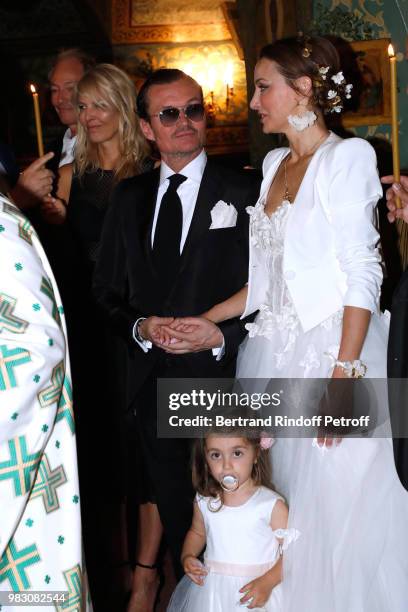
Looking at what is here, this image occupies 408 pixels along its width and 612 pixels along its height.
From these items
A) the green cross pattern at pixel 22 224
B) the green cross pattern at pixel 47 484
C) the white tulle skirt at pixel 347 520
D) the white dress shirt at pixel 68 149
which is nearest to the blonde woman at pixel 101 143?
the white dress shirt at pixel 68 149

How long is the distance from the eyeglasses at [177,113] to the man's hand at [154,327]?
2.50ft

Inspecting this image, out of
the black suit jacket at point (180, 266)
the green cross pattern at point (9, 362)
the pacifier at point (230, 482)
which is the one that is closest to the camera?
the green cross pattern at point (9, 362)

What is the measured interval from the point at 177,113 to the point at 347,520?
5.30ft

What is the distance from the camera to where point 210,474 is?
9.21 ft

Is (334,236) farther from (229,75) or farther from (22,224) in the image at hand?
(229,75)

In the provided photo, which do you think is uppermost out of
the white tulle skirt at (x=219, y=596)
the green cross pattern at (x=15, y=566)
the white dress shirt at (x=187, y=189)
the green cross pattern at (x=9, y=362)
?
the white dress shirt at (x=187, y=189)

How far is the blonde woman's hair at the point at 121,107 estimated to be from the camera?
346 cm

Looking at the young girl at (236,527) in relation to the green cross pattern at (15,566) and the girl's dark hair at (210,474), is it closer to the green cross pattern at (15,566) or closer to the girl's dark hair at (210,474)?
the girl's dark hair at (210,474)

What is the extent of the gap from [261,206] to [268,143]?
289 cm

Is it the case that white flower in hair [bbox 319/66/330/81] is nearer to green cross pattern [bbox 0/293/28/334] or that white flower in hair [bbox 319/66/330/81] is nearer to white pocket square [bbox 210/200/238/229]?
white pocket square [bbox 210/200/238/229]

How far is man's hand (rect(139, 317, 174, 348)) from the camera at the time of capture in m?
2.88

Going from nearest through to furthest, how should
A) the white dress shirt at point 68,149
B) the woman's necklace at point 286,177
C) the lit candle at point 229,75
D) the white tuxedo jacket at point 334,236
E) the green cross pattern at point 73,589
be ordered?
1. the green cross pattern at point 73,589
2. the white tuxedo jacket at point 334,236
3. the woman's necklace at point 286,177
4. the white dress shirt at point 68,149
5. the lit candle at point 229,75

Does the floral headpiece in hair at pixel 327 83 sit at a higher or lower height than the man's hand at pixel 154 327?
higher

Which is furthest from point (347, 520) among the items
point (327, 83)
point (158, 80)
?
point (158, 80)
